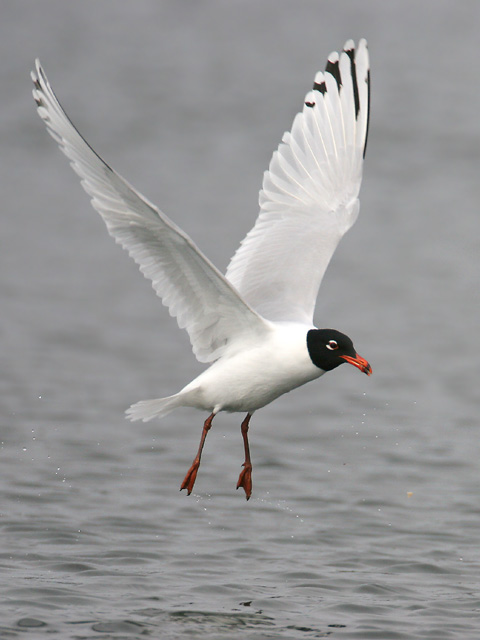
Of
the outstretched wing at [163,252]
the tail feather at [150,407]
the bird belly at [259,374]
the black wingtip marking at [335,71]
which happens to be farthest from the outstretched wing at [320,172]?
the tail feather at [150,407]

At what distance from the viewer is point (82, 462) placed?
11938 mm

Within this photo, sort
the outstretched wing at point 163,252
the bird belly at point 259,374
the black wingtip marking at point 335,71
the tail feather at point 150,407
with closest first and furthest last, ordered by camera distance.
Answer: the outstretched wing at point 163,252 < the bird belly at point 259,374 < the tail feather at point 150,407 < the black wingtip marking at point 335,71

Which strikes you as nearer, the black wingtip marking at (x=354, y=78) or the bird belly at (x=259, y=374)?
the bird belly at (x=259, y=374)

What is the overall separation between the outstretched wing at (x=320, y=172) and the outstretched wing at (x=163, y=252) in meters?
1.06

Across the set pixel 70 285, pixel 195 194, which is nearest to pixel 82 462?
pixel 70 285

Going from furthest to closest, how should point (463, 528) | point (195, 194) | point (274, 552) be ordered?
point (195, 194), point (463, 528), point (274, 552)

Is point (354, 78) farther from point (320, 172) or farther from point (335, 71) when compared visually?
point (320, 172)

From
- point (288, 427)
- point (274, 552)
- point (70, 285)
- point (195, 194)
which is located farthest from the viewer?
point (195, 194)

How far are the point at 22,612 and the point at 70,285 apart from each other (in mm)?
8444

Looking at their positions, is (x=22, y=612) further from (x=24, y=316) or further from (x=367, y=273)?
(x=367, y=273)

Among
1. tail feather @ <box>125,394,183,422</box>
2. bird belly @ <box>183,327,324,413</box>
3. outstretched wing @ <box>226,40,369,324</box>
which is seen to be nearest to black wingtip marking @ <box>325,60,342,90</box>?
outstretched wing @ <box>226,40,369,324</box>

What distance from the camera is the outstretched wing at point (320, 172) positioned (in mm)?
9891

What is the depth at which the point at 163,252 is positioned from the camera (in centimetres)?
834

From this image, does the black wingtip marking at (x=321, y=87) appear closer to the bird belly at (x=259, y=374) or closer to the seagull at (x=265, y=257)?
the seagull at (x=265, y=257)
